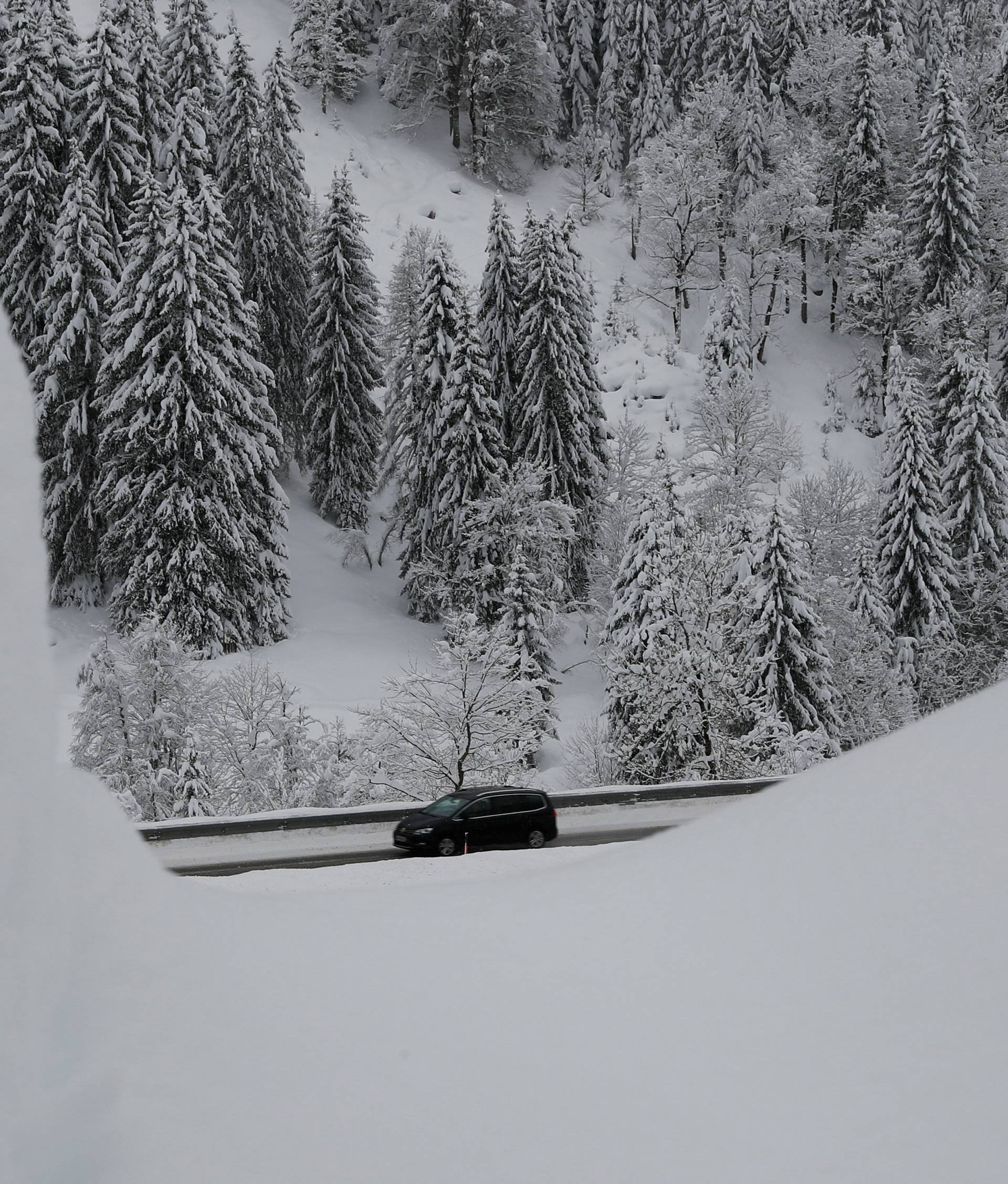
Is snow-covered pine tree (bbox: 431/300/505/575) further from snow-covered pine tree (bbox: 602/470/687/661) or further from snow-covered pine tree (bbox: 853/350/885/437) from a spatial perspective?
snow-covered pine tree (bbox: 853/350/885/437)

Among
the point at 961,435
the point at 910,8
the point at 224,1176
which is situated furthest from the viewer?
the point at 910,8

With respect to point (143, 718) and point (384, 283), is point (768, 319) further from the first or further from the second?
point (143, 718)

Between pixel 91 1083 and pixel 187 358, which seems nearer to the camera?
pixel 91 1083

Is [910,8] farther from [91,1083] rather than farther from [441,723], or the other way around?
[91,1083]

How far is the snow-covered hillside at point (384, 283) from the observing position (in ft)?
109

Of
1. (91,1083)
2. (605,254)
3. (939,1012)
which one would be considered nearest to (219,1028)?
(91,1083)

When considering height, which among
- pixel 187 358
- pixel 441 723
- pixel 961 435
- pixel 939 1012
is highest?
pixel 939 1012

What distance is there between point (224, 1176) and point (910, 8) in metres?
82.2

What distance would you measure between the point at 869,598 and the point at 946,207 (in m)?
26.4

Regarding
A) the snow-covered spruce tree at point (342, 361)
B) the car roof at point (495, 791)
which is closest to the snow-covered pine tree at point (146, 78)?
the snow-covered spruce tree at point (342, 361)

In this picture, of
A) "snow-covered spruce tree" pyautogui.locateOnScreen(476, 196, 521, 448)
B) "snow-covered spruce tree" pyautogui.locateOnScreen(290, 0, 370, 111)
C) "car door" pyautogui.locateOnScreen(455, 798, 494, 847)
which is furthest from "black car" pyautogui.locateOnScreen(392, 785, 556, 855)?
"snow-covered spruce tree" pyautogui.locateOnScreen(290, 0, 370, 111)

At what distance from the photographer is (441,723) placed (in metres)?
26.5

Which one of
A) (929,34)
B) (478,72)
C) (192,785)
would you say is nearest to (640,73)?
(478,72)

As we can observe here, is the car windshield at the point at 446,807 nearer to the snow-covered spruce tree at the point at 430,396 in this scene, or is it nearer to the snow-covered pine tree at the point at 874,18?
the snow-covered spruce tree at the point at 430,396
